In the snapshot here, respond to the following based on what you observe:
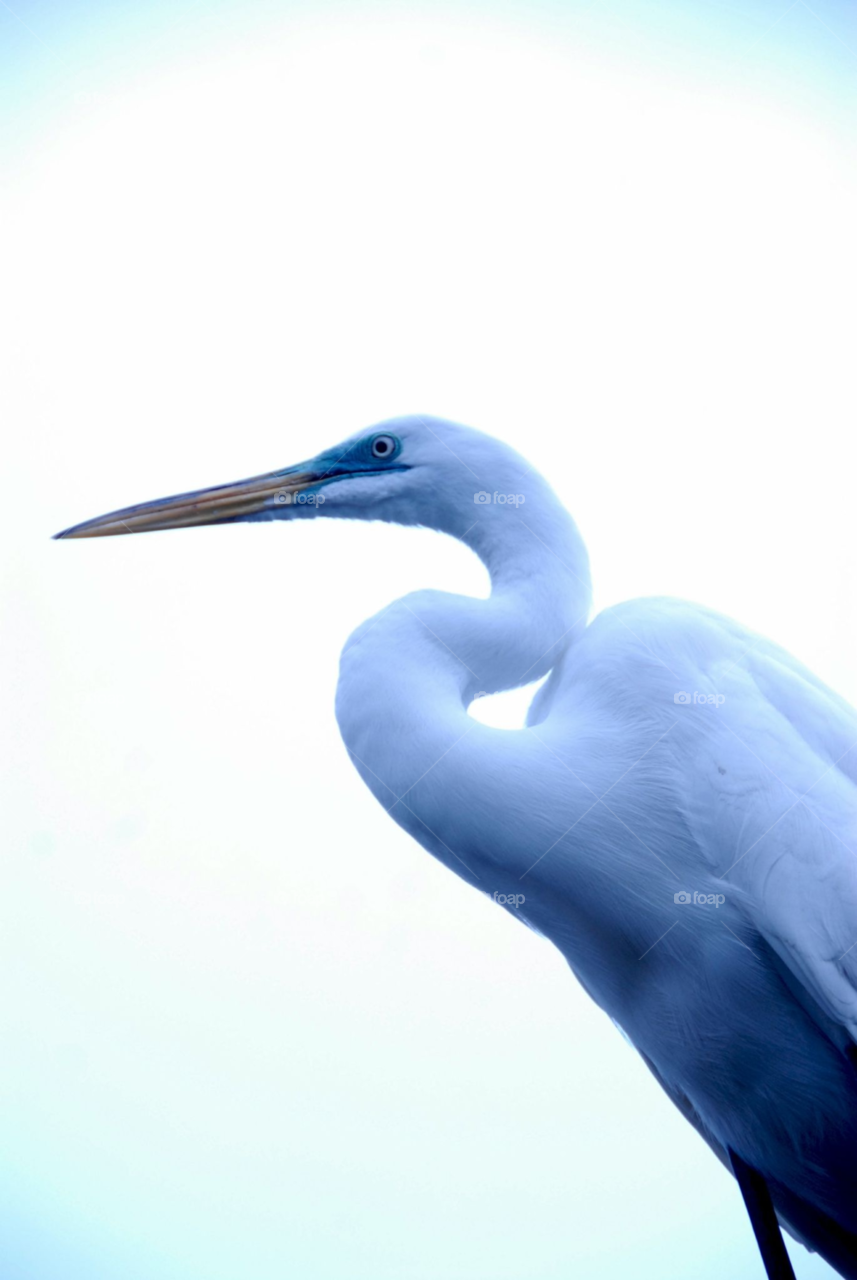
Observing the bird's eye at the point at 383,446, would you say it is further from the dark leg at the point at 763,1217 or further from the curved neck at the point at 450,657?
the dark leg at the point at 763,1217

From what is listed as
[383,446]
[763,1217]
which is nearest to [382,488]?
[383,446]

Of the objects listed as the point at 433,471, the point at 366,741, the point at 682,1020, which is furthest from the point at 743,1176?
the point at 433,471

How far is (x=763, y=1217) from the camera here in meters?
1.23

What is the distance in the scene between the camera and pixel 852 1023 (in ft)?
3.01

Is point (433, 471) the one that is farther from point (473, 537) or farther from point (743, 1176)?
point (743, 1176)

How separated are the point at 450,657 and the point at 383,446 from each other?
37 cm

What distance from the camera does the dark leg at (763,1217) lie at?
1.23 meters

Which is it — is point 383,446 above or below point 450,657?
above

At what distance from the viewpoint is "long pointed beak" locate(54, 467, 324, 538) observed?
1.30 metres

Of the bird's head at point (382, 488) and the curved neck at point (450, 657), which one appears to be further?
the bird's head at point (382, 488)

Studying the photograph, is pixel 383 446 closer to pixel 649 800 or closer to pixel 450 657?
pixel 450 657

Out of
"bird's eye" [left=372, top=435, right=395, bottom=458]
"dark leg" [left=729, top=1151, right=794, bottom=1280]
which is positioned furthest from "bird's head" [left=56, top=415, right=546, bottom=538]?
"dark leg" [left=729, top=1151, right=794, bottom=1280]

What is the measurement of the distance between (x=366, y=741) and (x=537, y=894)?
0.90 feet

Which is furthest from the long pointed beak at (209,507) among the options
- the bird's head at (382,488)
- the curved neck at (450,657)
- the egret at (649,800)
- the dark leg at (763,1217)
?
the dark leg at (763,1217)
